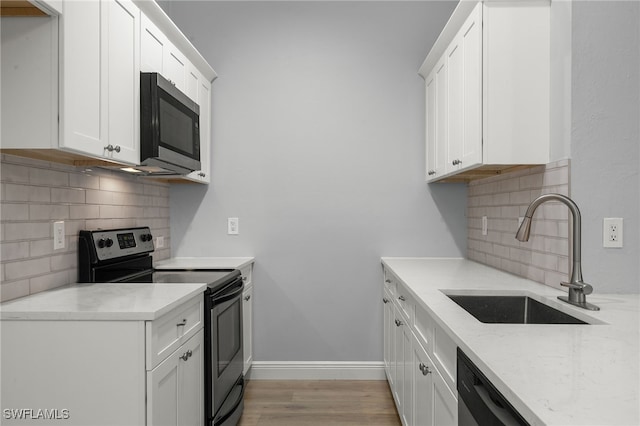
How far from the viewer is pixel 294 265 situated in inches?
122

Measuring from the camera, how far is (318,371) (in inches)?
121

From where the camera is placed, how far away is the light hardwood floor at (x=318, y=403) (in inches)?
97.9

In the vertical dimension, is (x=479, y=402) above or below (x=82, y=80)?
below

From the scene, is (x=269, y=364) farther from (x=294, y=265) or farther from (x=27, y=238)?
(x=27, y=238)

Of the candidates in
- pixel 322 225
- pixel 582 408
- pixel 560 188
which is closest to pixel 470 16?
pixel 560 188

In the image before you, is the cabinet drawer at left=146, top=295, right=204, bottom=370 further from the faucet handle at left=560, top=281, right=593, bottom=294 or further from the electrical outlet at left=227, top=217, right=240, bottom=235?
the faucet handle at left=560, top=281, right=593, bottom=294

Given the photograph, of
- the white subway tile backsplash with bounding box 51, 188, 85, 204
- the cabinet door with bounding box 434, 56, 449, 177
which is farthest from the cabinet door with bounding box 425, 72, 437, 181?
the white subway tile backsplash with bounding box 51, 188, 85, 204

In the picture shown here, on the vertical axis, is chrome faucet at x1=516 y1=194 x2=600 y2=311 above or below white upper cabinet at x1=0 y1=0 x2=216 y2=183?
below

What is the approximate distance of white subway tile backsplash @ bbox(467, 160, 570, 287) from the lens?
1.85 m

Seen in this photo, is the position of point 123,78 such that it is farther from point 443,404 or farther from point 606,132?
point 606,132

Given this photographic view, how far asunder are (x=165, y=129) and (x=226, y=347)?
1.20 metres

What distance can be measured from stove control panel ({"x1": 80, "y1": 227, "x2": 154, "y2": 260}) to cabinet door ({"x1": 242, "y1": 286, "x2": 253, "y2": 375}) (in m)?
0.74

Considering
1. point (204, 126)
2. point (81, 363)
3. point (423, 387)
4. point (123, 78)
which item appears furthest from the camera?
point (204, 126)

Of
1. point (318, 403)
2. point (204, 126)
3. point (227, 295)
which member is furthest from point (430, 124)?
point (318, 403)
